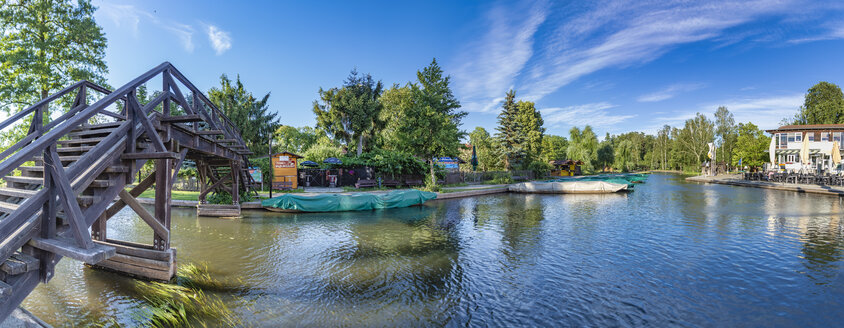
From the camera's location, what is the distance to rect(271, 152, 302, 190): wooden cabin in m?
25.5

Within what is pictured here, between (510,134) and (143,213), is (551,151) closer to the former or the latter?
(510,134)

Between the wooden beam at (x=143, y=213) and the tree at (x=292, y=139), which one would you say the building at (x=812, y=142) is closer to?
the wooden beam at (x=143, y=213)

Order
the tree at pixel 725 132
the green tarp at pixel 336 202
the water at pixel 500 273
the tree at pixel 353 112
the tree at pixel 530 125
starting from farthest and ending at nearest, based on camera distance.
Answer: the tree at pixel 725 132
the tree at pixel 530 125
the tree at pixel 353 112
the green tarp at pixel 336 202
the water at pixel 500 273

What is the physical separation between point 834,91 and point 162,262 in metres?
88.9

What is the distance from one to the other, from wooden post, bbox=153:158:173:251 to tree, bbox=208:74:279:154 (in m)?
33.1

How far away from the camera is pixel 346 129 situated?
3834cm

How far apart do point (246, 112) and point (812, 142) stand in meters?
67.4

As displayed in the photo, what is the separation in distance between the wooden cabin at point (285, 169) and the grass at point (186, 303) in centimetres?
1832

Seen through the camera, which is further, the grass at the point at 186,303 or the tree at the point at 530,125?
the tree at the point at 530,125

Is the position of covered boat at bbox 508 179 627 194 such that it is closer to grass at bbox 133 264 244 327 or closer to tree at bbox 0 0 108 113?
grass at bbox 133 264 244 327

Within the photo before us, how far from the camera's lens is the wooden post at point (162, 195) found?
7.72 m

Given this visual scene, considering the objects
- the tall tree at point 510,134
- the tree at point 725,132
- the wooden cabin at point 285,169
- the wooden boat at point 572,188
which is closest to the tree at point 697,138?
the tree at point 725,132

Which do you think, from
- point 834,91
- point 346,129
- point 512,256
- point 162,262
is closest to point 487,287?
point 512,256

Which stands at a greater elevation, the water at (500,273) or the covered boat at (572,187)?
the covered boat at (572,187)
